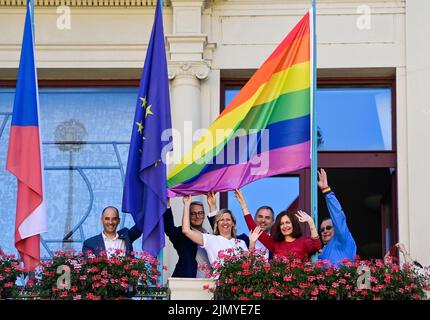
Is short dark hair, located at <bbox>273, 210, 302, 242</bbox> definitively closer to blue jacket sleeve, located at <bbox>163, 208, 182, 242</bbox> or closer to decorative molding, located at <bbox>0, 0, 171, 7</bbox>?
blue jacket sleeve, located at <bbox>163, 208, 182, 242</bbox>

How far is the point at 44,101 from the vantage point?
734 inches

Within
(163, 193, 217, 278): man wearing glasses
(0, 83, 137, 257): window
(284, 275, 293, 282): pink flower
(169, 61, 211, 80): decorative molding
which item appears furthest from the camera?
(0, 83, 137, 257): window

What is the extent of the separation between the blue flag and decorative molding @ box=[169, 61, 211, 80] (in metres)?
1.53

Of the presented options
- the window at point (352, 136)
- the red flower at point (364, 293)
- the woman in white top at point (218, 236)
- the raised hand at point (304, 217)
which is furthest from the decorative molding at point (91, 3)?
the red flower at point (364, 293)

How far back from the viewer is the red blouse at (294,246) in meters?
15.0

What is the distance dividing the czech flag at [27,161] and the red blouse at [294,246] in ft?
8.31

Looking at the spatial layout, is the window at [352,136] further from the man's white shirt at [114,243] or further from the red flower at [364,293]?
the red flower at [364,293]

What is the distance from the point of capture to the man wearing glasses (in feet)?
51.8

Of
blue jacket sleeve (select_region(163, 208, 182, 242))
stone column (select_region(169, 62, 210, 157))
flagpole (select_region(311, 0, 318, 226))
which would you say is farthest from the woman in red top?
stone column (select_region(169, 62, 210, 157))

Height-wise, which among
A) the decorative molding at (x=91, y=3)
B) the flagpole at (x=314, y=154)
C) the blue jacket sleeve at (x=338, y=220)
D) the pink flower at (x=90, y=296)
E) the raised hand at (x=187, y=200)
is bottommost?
the pink flower at (x=90, y=296)

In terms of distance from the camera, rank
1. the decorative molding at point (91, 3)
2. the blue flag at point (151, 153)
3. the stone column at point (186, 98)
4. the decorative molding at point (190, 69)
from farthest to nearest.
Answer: the decorative molding at point (91, 3), the decorative molding at point (190, 69), the stone column at point (186, 98), the blue flag at point (151, 153)

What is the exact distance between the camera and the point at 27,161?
16.1m
